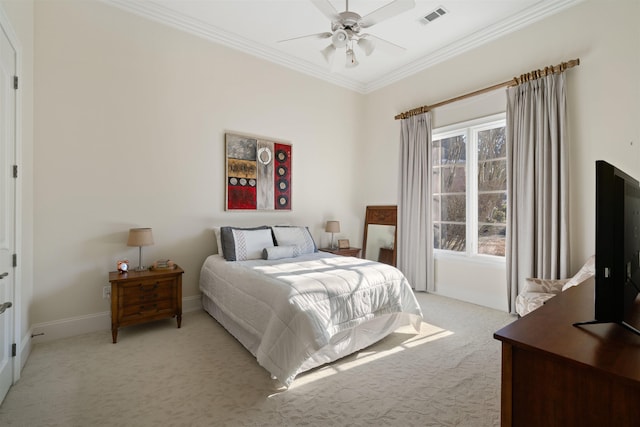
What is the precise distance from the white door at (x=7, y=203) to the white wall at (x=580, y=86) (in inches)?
173

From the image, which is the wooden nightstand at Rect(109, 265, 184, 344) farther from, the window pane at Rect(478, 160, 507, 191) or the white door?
the window pane at Rect(478, 160, 507, 191)

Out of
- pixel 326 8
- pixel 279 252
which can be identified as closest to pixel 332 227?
pixel 279 252

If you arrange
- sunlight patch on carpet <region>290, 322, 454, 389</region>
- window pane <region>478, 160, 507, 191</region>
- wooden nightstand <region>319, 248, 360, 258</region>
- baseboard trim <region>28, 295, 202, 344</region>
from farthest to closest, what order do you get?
wooden nightstand <region>319, 248, 360, 258</region>, window pane <region>478, 160, 507, 191</region>, baseboard trim <region>28, 295, 202, 344</region>, sunlight patch on carpet <region>290, 322, 454, 389</region>

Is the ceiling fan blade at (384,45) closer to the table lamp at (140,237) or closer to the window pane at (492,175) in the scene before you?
the window pane at (492,175)

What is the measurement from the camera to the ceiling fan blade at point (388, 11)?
2258 millimetres

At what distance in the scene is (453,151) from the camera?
165 inches

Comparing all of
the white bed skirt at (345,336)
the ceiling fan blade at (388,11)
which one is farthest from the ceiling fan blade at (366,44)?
the white bed skirt at (345,336)

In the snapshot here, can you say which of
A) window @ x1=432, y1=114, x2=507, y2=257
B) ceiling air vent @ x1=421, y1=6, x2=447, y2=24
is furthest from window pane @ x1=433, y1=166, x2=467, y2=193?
ceiling air vent @ x1=421, y1=6, x2=447, y2=24

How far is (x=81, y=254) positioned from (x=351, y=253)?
3.32 meters

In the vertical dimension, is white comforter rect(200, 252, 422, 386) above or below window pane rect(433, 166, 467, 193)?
below

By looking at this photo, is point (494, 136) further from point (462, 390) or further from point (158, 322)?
point (158, 322)

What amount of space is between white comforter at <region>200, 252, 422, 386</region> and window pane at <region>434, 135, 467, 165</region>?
2.14m

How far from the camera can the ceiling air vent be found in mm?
3273

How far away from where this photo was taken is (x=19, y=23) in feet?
7.51
